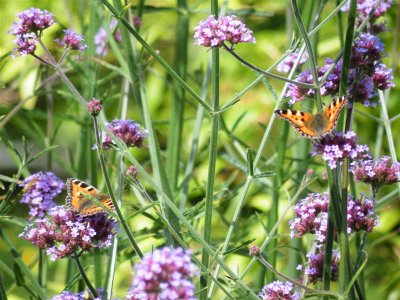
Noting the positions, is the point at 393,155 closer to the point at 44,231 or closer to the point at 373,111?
the point at 44,231

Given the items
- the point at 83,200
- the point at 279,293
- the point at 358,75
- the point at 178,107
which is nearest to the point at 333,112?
the point at 358,75

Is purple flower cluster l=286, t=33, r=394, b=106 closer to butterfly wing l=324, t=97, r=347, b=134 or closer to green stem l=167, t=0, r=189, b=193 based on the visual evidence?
butterfly wing l=324, t=97, r=347, b=134

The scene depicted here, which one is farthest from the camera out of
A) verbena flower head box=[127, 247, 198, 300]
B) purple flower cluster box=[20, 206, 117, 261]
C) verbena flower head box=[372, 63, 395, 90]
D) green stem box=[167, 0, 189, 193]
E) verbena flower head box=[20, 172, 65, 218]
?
green stem box=[167, 0, 189, 193]

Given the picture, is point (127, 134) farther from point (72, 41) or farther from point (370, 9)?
point (370, 9)

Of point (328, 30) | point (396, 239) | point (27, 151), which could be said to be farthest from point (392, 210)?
point (27, 151)

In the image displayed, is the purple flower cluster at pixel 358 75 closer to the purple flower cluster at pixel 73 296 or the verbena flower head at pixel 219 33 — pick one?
the verbena flower head at pixel 219 33

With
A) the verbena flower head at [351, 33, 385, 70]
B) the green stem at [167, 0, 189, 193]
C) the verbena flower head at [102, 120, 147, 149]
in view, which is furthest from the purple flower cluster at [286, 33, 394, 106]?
the green stem at [167, 0, 189, 193]

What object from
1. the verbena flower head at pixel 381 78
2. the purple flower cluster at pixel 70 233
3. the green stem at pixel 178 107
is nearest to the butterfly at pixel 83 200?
the purple flower cluster at pixel 70 233
